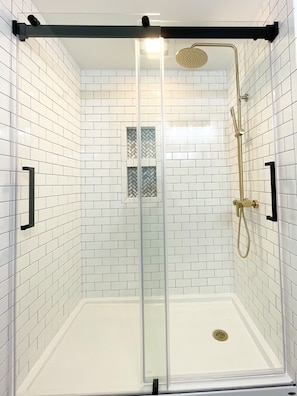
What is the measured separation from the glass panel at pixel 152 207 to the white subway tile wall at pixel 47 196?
670mm

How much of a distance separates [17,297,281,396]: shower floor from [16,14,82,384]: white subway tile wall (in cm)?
13

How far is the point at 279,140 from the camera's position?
1.29 metres

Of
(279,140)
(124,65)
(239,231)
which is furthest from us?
(124,65)

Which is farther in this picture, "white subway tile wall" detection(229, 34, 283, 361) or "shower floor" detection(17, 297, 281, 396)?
"white subway tile wall" detection(229, 34, 283, 361)

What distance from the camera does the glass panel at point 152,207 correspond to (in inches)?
48.9

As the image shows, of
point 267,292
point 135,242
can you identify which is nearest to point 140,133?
point 135,242

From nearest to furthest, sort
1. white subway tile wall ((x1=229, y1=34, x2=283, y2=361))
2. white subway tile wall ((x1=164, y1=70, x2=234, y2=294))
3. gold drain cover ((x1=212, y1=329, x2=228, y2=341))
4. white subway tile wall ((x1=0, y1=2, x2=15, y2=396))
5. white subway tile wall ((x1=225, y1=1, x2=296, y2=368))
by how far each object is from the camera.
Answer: white subway tile wall ((x1=0, y1=2, x2=15, y2=396)) → white subway tile wall ((x1=225, y1=1, x2=296, y2=368)) → white subway tile wall ((x1=229, y1=34, x2=283, y2=361)) → gold drain cover ((x1=212, y1=329, x2=228, y2=341)) → white subway tile wall ((x1=164, y1=70, x2=234, y2=294))

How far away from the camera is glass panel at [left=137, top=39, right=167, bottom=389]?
4.08ft

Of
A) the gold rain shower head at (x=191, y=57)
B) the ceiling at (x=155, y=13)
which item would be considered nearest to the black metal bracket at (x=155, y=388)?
the ceiling at (x=155, y=13)

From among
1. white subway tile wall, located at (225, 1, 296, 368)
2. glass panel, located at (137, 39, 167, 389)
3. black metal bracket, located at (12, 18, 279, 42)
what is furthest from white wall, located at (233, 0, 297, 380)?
glass panel, located at (137, 39, 167, 389)

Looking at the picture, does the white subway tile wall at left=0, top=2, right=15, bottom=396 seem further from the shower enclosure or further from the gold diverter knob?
the gold diverter knob

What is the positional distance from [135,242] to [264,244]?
112 cm

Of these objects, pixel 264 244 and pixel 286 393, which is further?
pixel 264 244

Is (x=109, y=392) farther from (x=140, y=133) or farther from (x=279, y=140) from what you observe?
(x=279, y=140)
